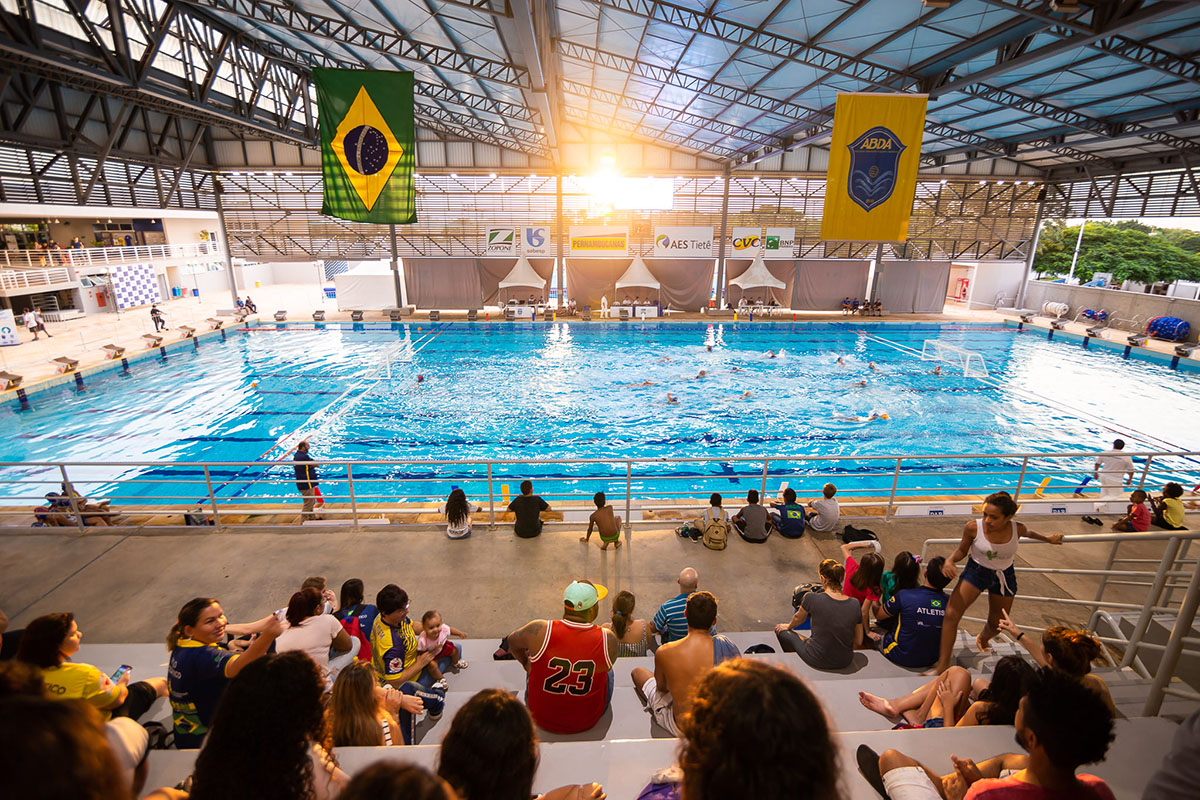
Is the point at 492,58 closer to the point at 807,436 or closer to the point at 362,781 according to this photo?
the point at 807,436

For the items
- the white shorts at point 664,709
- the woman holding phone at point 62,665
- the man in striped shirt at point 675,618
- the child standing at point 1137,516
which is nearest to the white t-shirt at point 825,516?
the man in striped shirt at point 675,618

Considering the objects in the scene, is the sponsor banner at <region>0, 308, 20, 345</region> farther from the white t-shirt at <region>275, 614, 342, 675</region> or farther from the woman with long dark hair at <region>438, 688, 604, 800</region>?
the woman with long dark hair at <region>438, 688, 604, 800</region>

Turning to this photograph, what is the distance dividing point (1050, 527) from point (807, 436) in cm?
738

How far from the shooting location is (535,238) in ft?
99.7

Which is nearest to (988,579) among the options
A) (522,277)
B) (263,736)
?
(263,736)

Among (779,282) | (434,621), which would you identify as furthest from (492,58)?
(779,282)

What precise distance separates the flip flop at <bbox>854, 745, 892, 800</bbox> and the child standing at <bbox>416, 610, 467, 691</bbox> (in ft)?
9.03

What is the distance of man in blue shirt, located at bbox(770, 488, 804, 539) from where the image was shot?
22.4ft

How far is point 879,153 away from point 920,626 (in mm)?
8922

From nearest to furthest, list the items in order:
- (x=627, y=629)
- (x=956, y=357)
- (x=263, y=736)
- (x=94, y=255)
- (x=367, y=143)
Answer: (x=263, y=736) < (x=627, y=629) < (x=367, y=143) < (x=956, y=357) < (x=94, y=255)

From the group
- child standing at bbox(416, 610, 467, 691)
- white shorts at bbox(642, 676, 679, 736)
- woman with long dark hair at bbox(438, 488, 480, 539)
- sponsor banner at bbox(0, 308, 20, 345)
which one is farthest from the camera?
sponsor banner at bbox(0, 308, 20, 345)

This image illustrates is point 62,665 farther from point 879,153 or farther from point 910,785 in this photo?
point 879,153

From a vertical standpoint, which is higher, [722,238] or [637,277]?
[722,238]

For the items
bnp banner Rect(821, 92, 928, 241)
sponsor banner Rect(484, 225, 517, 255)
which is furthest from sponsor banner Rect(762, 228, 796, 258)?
bnp banner Rect(821, 92, 928, 241)
